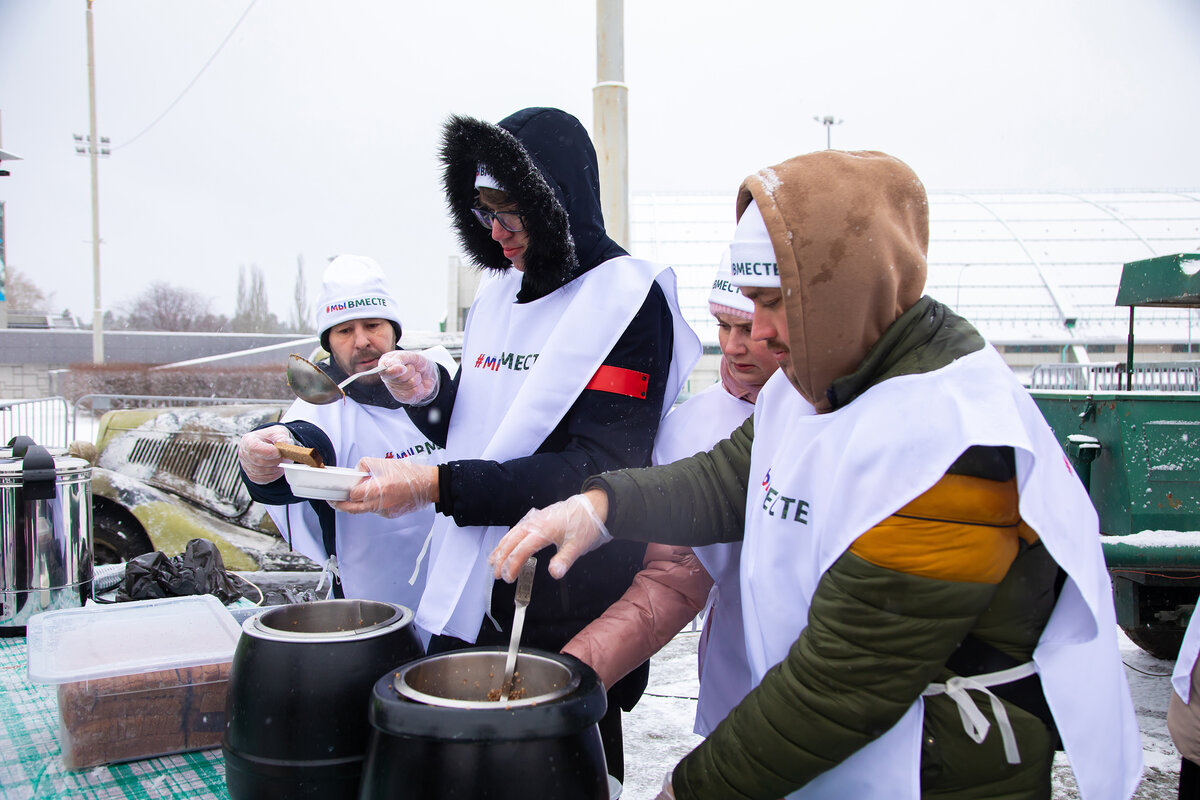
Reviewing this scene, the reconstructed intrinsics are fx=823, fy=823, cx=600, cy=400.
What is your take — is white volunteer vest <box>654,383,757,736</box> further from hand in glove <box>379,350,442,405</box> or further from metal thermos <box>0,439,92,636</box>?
metal thermos <box>0,439,92,636</box>

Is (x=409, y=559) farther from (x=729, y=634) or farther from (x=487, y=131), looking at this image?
(x=487, y=131)

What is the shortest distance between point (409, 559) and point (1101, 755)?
1893mm

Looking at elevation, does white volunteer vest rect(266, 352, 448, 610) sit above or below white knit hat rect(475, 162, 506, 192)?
below

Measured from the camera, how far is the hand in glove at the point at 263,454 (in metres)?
2.08

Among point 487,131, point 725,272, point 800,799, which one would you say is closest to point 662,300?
point 725,272

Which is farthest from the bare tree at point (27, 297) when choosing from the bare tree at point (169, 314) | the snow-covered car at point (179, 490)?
the snow-covered car at point (179, 490)

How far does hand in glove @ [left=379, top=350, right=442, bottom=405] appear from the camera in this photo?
7.02 feet

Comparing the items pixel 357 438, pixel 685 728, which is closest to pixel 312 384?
pixel 357 438

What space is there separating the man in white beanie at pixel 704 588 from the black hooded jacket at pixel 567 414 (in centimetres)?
10

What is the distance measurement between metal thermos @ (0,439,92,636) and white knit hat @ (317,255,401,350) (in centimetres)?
88

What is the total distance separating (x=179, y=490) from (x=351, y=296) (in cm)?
383

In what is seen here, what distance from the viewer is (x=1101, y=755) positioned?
4.11ft

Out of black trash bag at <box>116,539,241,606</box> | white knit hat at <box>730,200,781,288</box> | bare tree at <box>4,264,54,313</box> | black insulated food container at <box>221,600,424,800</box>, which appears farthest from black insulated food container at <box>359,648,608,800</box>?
bare tree at <box>4,264,54,313</box>

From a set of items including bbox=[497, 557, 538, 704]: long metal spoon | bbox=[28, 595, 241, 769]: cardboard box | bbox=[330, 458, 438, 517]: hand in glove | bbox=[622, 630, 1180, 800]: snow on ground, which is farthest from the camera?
bbox=[622, 630, 1180, 800]: snow on ground
